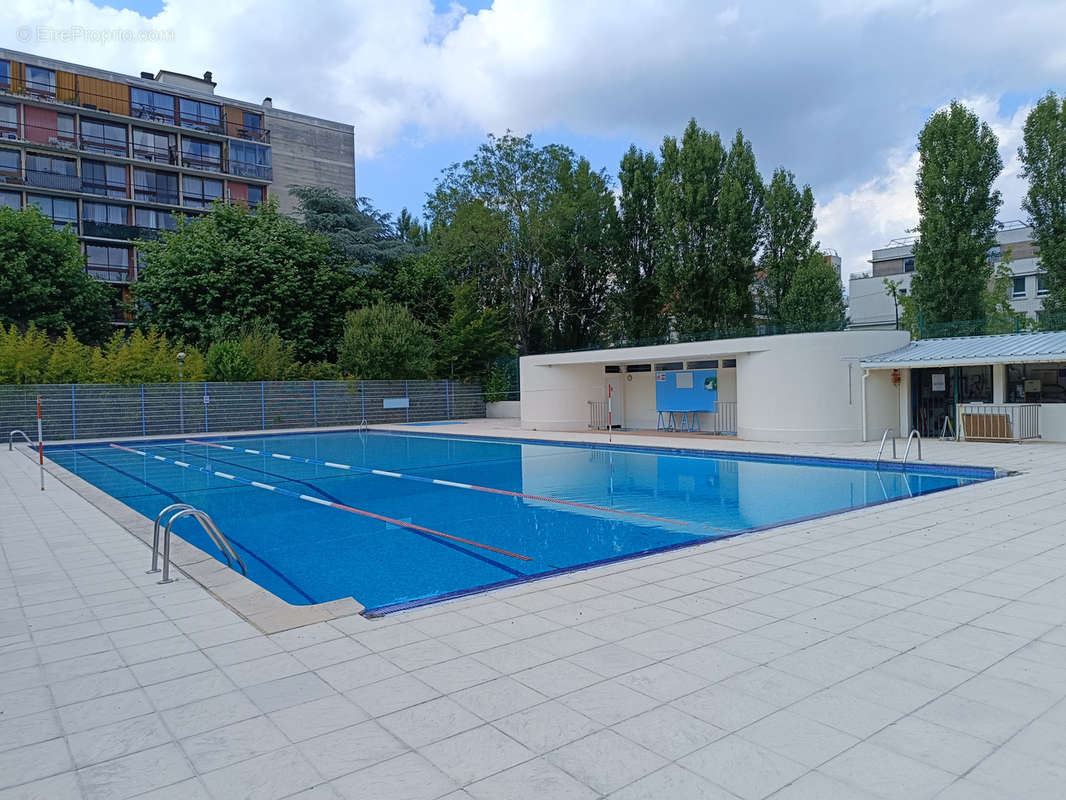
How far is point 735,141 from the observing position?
28.4 meters

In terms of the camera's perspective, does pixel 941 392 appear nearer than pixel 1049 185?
Yes

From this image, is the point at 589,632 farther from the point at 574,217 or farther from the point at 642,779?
the point at 574,217

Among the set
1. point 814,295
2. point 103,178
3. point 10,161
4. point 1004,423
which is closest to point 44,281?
point 10,161

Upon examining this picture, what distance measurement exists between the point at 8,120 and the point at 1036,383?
4586cm

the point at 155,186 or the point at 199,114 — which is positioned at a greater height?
the point at 199,114

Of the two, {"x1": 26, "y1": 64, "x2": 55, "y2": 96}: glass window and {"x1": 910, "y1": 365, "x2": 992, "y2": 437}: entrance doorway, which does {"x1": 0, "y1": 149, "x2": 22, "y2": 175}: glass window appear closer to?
{"x1": 26, "y1": 64, "x2": 55, "y2": 96}: glass window

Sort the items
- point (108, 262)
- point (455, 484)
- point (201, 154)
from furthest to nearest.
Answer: point (201, 154), point (108, 262), point (455, 484)

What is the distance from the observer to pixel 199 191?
42.2 meters

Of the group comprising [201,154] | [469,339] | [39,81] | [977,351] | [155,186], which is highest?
[39,81]

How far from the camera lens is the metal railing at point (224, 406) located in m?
22.3

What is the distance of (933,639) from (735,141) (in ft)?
91.2

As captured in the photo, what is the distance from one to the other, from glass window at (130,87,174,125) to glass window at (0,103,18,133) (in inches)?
221

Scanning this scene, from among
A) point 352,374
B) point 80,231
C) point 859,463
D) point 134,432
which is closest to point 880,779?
point 859,463

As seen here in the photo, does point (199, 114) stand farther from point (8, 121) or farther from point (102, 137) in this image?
point (8, 121)
